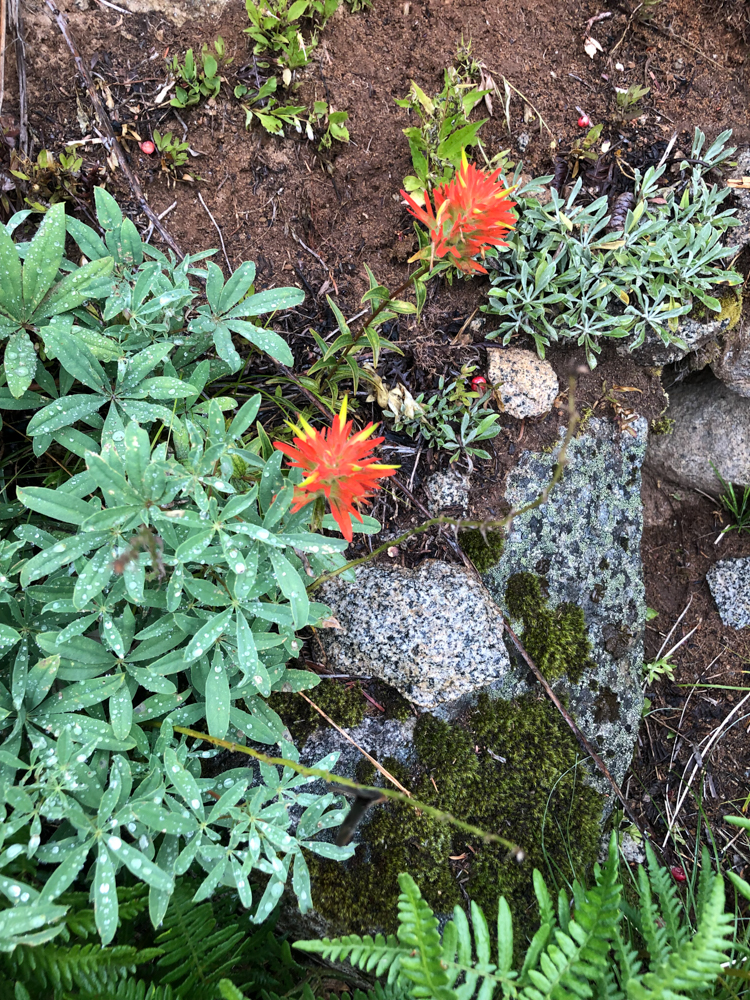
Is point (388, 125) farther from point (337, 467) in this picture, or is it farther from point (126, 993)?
point (126, 993)

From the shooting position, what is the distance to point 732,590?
312 cm

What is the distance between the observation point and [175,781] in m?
1.64

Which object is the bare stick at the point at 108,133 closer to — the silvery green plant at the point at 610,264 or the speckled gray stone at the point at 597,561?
the silvery green plant at the point at 610,264

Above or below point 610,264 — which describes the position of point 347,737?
below

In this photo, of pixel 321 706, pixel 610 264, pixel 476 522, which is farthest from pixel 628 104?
pixel 321 706

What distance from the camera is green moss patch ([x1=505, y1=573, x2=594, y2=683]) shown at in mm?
2369

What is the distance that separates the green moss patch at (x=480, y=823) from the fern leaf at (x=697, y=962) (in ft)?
2.45

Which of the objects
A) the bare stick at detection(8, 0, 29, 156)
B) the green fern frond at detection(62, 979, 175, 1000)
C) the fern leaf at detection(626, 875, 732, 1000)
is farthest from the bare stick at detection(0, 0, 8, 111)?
the fern leaf at detection(626, 875, 732, 1000)

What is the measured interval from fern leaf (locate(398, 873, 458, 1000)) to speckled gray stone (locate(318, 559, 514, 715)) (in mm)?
761

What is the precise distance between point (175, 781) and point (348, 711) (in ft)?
2.36

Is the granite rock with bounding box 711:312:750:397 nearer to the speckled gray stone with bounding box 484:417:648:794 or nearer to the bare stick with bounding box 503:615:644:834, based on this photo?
the speckled gray stone with bounding box 484:417:648:794

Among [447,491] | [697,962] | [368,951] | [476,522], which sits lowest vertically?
[368,951]

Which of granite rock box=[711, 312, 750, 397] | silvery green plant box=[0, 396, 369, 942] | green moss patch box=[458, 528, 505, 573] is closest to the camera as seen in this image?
silvery green plant box=[0, 396, 369, 942]

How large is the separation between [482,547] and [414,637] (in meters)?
0.41
